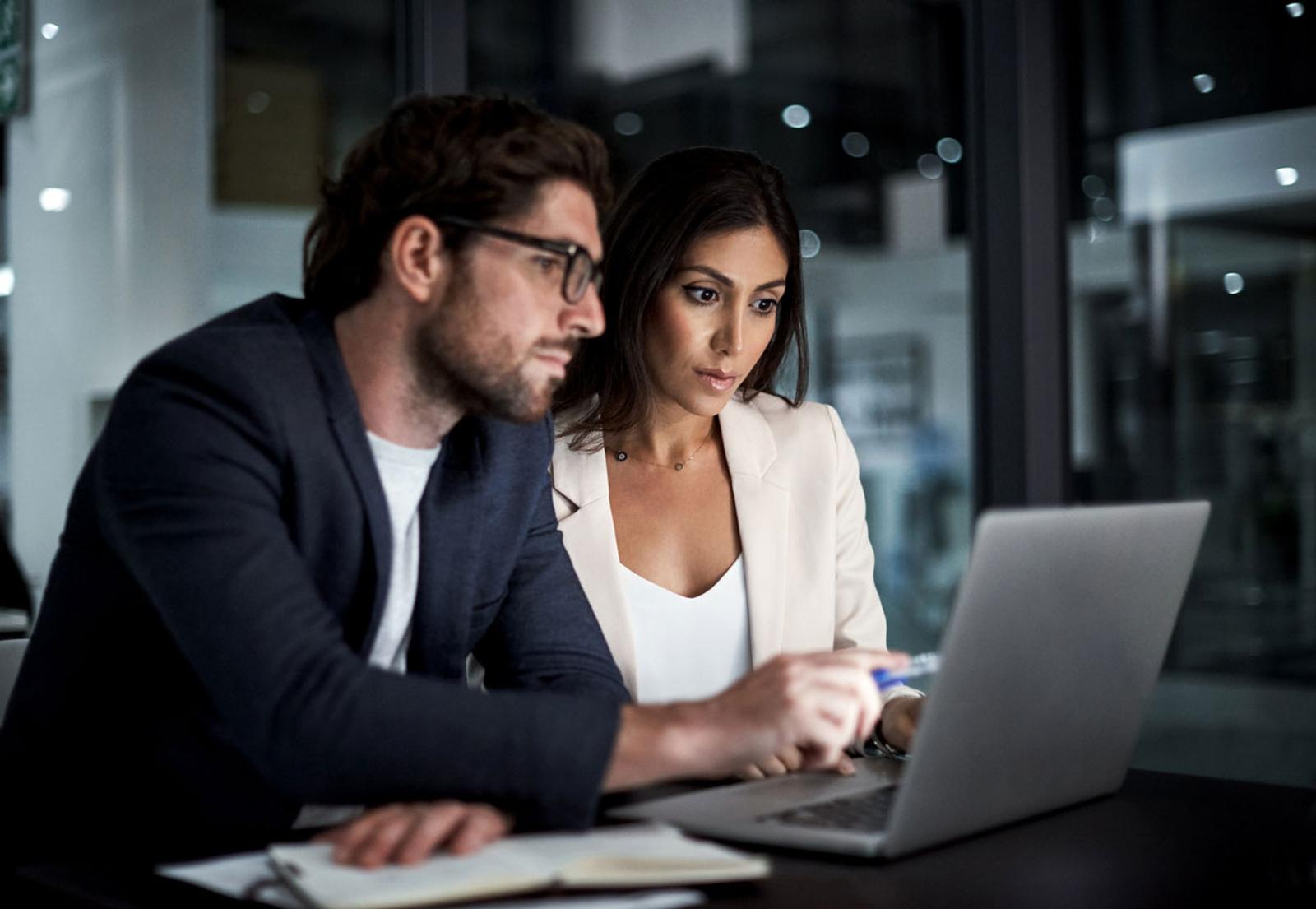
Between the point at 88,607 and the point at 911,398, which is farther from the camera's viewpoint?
the point at 911,398

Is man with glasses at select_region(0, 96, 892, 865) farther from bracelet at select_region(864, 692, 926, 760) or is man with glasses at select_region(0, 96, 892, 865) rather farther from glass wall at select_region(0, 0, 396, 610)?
glass wall at select_region(0, 0, 396, 610)

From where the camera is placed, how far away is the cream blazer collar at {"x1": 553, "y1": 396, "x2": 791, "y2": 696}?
6.66 ft

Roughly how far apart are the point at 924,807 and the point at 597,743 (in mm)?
271

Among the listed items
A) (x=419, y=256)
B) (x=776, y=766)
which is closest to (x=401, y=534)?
(x=419, y=256)

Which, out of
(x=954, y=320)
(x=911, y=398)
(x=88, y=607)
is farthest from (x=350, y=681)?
(x=911, y=398)

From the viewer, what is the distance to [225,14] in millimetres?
4348

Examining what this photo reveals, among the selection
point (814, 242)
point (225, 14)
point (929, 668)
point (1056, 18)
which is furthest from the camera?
point (814, 242)

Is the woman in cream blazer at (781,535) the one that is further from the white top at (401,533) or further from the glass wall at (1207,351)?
the glass wall at (1207,351)

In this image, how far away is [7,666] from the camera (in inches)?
65.7

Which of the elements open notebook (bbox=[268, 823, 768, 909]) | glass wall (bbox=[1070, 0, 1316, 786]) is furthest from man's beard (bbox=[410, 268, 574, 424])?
glass wall (bbox=[1070, 0, 1316, 786])

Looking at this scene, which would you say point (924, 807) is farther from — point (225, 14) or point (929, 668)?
point (225, 14)

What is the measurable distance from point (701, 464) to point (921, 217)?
2786mm

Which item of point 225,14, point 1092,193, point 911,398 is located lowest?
point 911,398

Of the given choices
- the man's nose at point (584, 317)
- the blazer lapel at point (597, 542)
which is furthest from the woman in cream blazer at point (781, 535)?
the man's nose at point (584, 317)
